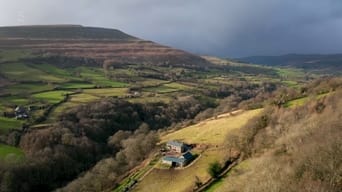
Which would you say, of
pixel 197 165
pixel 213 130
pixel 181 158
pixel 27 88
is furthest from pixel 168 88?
pixel 197 165

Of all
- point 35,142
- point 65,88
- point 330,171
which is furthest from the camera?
point 65,88

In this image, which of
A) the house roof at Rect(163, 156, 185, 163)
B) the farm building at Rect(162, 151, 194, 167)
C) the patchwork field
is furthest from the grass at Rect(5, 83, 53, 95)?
the farm building at Rect(162, 151, 194, 167)

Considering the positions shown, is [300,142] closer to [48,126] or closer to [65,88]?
[48,126]

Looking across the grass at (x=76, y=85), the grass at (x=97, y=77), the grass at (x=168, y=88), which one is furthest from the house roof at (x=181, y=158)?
the grass at (x=97, y=77)

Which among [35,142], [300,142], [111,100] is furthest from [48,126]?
[300,142]

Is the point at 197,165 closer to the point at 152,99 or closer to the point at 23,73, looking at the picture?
the point at 152,99

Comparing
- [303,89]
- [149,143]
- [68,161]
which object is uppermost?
[303,89]

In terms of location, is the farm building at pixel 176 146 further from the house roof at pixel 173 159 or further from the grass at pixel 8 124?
the grass at pixel 8 124
